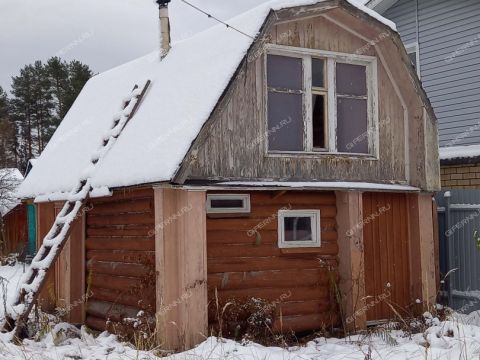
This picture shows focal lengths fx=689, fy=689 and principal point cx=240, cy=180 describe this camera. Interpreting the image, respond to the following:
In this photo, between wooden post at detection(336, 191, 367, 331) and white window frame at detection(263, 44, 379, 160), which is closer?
white window frame at detection(263, 44, 379, 160)

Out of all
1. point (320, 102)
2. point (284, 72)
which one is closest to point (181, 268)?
point (284, 72)

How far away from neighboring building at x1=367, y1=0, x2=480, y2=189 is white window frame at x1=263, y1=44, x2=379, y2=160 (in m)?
4.10

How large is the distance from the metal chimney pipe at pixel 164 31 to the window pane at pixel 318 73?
2.85 metres

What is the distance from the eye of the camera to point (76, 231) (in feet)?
38.3

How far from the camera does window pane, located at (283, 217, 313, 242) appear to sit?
1009 centimetres

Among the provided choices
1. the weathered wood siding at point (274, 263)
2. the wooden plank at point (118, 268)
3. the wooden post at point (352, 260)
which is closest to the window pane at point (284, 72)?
the weathered wood siding at point (274, 263)

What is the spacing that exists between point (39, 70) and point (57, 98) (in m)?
2.28

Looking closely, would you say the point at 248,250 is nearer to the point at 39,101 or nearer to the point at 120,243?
the point at 120,243

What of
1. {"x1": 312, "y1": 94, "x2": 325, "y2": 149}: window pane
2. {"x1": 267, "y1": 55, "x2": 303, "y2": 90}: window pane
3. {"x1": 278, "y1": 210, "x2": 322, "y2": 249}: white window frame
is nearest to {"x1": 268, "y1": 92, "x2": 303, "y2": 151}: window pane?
{"x1": 267, "y1": 55, "x2": 303, "y2": 90}: window pane

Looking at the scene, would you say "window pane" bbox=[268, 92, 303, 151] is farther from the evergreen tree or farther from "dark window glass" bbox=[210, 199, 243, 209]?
the evergreen tree

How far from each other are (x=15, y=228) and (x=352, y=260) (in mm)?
20104

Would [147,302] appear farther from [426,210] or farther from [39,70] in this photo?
[39,70]

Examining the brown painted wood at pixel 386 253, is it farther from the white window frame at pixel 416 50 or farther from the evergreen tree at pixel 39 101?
the evergreen tree at pixel 39 101

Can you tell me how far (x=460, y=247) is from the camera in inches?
444
